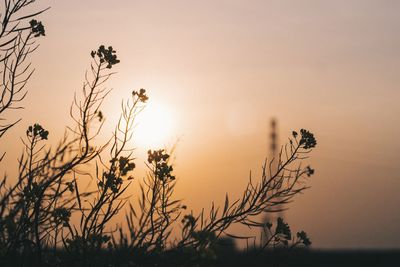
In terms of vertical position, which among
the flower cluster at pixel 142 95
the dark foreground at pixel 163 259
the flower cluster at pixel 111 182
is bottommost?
the dark foreground at pixel 163 259

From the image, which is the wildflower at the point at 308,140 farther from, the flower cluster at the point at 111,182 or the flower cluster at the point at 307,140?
the flower cluster at the point at 111,182

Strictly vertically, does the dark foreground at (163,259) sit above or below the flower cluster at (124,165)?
below

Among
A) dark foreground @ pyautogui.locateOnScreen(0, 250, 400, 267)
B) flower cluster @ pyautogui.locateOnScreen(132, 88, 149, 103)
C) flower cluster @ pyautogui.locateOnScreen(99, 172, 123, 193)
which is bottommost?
dark foreground @ pyautogui.locateOnScreen(0, 250, 400, 267)

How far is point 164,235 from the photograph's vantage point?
16.9ft

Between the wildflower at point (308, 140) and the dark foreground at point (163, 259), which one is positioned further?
the wildflower at point (308, 140)

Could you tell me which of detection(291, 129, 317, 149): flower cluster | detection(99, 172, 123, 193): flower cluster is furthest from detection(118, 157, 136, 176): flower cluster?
detection(291, 129, 317, 149): flower cluster

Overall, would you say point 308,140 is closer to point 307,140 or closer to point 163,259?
point 307,140

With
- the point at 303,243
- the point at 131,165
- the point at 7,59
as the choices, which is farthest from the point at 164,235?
the point at 7,59

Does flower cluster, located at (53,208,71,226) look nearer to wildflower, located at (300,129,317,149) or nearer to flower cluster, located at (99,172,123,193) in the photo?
flower cluster, located at (99,172,123,193)

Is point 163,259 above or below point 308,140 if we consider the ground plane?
below

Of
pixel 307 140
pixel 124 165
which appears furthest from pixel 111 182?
pixel 307 140

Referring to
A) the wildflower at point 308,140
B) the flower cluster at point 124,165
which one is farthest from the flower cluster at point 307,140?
the flower cluster at point 124,165

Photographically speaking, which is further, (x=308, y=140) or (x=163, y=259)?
(x=308, y=140)

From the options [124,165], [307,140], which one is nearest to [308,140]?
[307,140]
